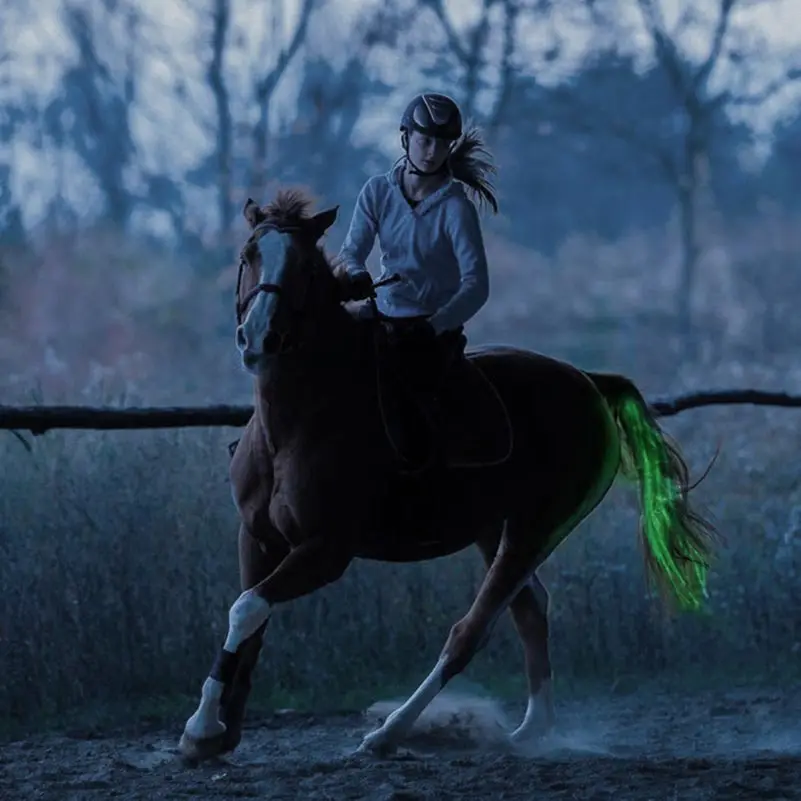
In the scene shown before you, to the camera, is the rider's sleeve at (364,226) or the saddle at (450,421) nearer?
the saddle at (450,421)

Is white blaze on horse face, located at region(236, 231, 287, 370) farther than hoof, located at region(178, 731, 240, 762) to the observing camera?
No

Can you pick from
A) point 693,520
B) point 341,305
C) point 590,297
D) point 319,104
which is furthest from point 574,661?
point 590,297

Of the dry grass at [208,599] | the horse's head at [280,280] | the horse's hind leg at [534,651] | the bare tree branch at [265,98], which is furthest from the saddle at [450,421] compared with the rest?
the bare tree branch at [265,98]

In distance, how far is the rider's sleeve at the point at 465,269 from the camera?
161 inches

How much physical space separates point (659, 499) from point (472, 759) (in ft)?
3.97

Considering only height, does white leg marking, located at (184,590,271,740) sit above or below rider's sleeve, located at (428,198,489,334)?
below

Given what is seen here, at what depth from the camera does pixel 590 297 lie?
52.3ft

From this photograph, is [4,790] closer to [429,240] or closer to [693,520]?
[429,240]

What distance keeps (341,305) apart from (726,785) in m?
1.69

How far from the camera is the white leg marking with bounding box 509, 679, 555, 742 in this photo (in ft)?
16.5

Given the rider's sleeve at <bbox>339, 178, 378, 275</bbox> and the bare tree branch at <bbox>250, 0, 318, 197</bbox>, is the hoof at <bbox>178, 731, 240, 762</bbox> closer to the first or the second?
the rider's sleeve at <bbox>339, 178, 378, 275</bbox>

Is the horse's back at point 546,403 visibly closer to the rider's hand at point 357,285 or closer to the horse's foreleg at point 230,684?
the rider's hand at point 357,285

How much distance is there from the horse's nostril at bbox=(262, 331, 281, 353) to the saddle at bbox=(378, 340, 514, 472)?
1.69 feet

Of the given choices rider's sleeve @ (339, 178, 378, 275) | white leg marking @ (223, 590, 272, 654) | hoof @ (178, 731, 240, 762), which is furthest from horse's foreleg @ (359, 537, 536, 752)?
rider's sleeve @ (339, 178, 378, 275)
